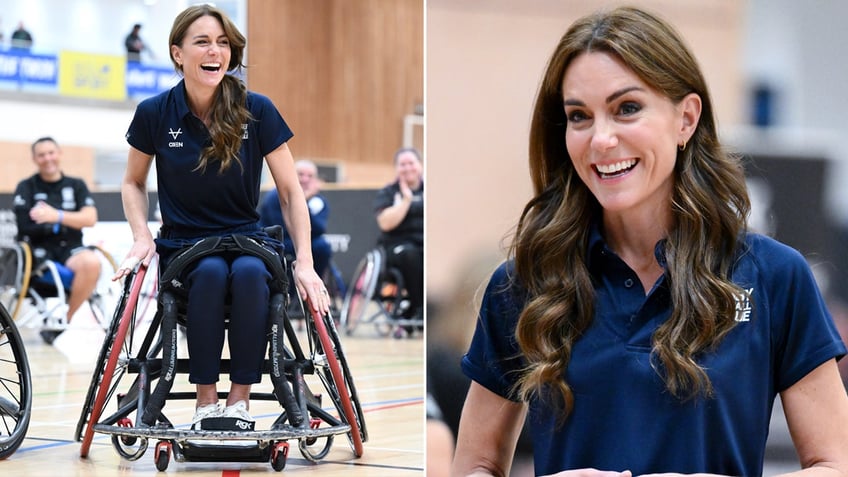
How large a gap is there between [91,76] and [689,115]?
535 inches

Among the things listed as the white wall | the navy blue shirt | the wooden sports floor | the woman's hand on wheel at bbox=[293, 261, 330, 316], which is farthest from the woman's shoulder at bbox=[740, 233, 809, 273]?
the navy blue shirt

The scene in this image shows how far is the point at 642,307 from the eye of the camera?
4.09 ft

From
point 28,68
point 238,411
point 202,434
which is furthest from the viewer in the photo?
point 28,68

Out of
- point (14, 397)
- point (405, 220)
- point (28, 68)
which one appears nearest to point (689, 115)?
point (14, 397)

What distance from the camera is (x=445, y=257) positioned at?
4.67 feet

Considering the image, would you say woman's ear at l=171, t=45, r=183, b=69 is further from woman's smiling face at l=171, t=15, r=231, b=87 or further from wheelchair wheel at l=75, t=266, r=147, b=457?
wheelchair wheel at l=75, t=266, r=147, b=457

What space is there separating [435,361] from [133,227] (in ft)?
7.09

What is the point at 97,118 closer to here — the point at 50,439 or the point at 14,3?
the point at 14,3

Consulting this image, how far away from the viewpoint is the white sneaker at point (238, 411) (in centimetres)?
318

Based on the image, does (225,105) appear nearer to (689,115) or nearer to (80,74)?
(689,115)

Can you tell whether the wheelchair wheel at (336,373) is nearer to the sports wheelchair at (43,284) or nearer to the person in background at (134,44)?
the sports wheelchair at (43,284)

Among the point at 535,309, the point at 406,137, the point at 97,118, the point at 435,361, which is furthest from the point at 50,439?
the point at 406,137

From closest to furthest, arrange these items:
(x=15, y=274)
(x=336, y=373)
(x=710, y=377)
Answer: (x=710, y=377)
(x=336, y=373)
(x=15, y=274)

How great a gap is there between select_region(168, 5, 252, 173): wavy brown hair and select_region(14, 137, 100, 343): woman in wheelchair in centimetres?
400
